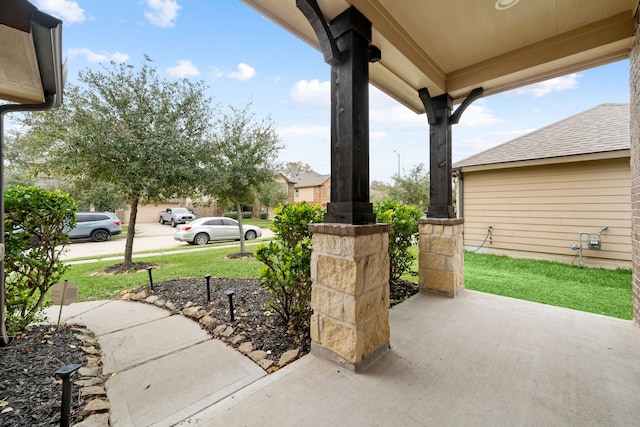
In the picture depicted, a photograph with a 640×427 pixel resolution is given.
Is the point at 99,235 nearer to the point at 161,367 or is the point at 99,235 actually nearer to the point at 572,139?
the point at 161,367

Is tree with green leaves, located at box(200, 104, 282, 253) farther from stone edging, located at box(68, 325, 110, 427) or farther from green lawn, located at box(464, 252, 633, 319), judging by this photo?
green lawn, located at box(464, 252, 633, 319)

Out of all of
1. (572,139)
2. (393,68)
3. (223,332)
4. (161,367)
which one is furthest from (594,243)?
(161,367)

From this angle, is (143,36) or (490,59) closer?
(490,59)

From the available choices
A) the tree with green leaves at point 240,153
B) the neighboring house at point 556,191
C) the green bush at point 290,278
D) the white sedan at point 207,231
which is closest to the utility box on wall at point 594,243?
the neighboring house at point 556,191

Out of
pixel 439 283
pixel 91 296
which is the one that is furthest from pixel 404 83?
pixel 91 296

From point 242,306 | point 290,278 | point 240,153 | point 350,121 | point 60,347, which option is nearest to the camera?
point 350,121

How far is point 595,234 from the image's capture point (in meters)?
5.57

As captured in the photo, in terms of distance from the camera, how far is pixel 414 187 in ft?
43.1

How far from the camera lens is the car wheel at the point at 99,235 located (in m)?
10.6

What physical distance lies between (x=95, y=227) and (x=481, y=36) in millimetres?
13602

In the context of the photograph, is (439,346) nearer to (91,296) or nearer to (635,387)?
(635,387)

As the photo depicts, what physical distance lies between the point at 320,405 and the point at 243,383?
0.58 metres

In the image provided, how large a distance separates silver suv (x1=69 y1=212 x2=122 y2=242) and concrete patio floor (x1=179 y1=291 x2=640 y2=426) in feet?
40.4

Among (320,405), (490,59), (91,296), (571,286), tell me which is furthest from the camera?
(571,286)
